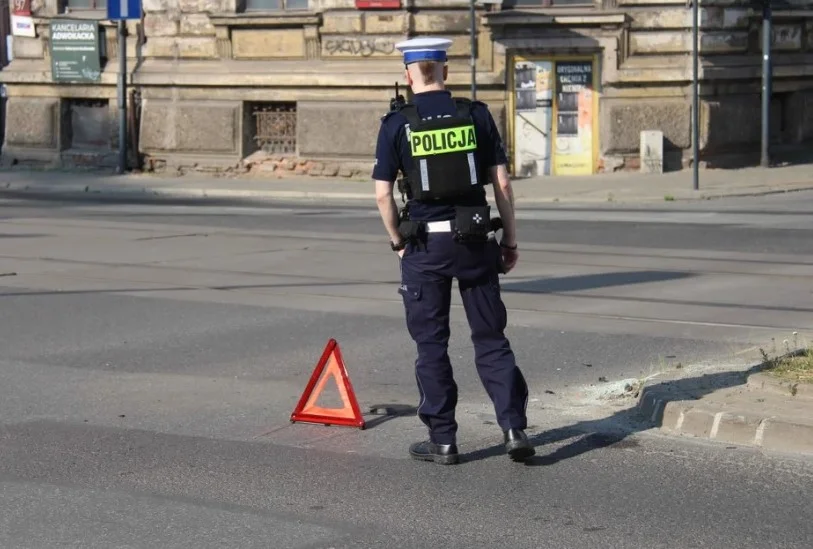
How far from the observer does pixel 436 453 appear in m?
6.28

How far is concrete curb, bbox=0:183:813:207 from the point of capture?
2234cm

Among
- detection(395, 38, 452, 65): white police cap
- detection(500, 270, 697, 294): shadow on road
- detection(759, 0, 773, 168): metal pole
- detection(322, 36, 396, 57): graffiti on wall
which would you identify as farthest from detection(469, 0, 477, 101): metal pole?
detection(395, 38, 452, 65): white police cap

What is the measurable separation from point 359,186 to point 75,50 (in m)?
7.62

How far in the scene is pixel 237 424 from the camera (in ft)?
23.5

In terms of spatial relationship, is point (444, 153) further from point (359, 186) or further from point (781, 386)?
point (359, 186)

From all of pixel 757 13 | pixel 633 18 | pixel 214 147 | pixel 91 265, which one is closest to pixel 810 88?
pixel 757 13

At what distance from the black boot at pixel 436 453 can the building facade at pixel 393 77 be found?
19332mm

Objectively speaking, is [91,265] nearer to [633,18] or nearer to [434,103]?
[434,103]

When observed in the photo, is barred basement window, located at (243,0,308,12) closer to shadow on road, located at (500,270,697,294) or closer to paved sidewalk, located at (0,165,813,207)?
paved sidewalk, located at (0,165,813,207)

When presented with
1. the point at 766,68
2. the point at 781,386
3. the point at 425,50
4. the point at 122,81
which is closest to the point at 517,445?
the point at 781,386

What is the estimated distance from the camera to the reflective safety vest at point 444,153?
6117 mm

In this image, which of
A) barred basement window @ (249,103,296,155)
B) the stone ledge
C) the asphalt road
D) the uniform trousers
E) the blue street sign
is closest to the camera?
the asphalt road

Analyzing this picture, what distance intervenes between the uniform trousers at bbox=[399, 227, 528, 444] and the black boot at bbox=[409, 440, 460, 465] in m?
0.03

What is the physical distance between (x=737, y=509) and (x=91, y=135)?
26076 mm
